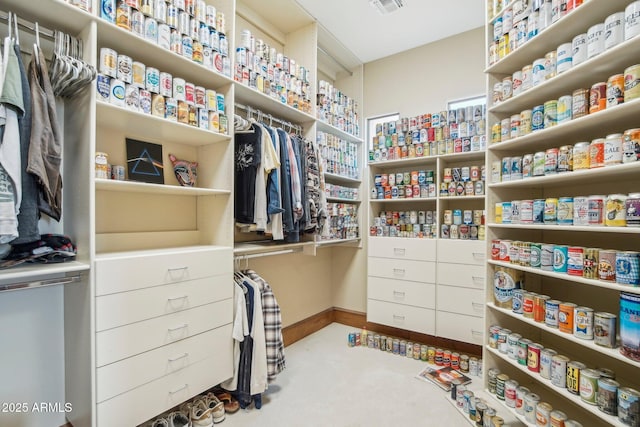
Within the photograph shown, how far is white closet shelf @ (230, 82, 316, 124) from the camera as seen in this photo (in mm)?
2170

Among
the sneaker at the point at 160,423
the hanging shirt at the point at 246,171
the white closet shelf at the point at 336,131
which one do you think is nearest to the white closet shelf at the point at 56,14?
the hanging shirt at the point at 246,171

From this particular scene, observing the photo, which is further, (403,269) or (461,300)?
(403,269)

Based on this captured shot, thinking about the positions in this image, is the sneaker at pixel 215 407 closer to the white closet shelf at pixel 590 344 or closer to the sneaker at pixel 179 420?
the sneaker at pixel 179 420

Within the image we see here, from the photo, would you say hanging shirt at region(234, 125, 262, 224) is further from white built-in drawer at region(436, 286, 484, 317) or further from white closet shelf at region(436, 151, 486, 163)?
white built-in drawer at region(436, 286, 484, 317)

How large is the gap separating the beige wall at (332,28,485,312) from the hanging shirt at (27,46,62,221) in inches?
108

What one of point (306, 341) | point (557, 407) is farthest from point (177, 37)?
point (557, 407)

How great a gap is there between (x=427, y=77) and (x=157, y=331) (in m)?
3.24

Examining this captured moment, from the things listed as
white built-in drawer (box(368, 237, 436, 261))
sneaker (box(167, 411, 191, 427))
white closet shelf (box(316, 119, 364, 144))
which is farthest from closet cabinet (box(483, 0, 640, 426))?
sneaker (box(167, 411, 191, 427))

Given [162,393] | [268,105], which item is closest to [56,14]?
[268,105]

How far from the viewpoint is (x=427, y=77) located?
318 centimetres

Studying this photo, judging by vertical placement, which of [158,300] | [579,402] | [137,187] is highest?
[137,187]

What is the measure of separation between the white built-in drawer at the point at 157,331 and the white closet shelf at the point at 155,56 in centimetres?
140

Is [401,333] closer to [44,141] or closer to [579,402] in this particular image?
[579,402]

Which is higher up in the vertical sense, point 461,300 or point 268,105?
point 268,105
